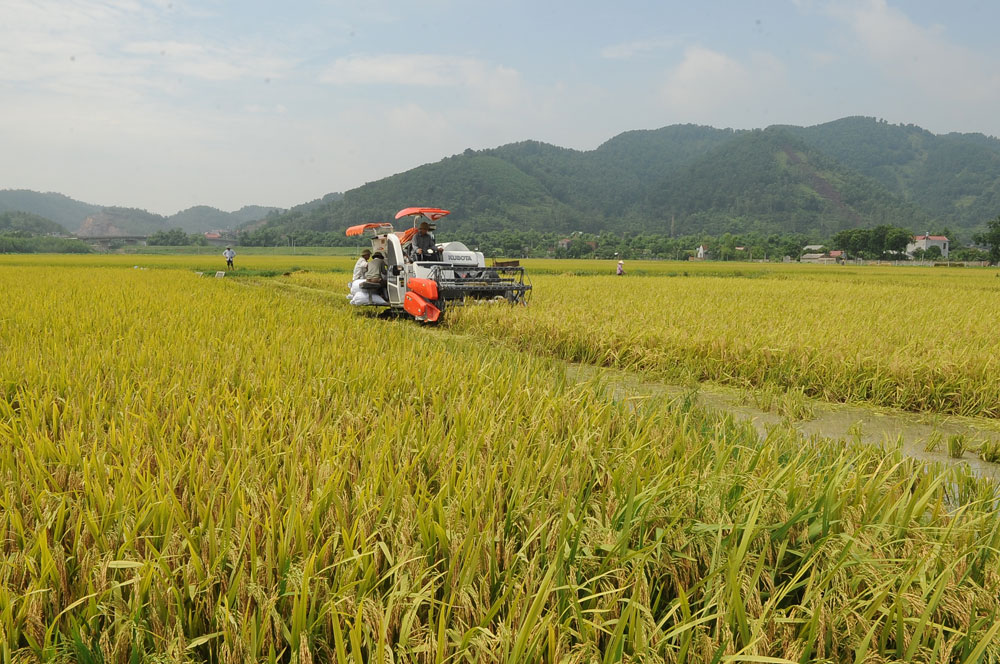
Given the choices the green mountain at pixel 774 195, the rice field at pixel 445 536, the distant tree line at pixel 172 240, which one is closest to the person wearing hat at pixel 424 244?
the rice field at pixel 445 536

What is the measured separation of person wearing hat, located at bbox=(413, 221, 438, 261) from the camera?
9617 mm

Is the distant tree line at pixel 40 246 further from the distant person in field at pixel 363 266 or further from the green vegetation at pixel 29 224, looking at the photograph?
the distant person in field at pixel 363 266

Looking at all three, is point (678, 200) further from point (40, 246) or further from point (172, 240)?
point (40, 246)

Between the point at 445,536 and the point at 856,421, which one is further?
the point at 856,421

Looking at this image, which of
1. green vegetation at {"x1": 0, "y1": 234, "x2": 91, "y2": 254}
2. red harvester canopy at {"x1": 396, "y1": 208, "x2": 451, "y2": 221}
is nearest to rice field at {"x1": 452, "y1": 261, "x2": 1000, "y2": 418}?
red harvester canopy at {"x1": 396, "y1": 208, "x2": 451, "y2": 221}

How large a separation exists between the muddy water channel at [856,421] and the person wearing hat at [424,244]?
18.2ft

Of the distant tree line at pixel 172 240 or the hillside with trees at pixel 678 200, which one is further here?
the hillside with trees at pixel 678 200

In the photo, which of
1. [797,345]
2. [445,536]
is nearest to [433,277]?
[797,345]

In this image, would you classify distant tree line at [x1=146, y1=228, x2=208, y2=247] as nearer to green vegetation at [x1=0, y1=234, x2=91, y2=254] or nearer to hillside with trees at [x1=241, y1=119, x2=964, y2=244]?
hillside with trees at [x1=241, y1=119, x2=964, y2=244]

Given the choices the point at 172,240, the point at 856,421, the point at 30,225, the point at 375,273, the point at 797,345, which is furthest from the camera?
the point at 30,225

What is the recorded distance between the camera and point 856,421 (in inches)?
165

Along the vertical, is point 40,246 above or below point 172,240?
below

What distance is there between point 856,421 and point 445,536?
4045 millimetres

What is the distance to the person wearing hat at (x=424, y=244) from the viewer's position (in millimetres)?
9617
